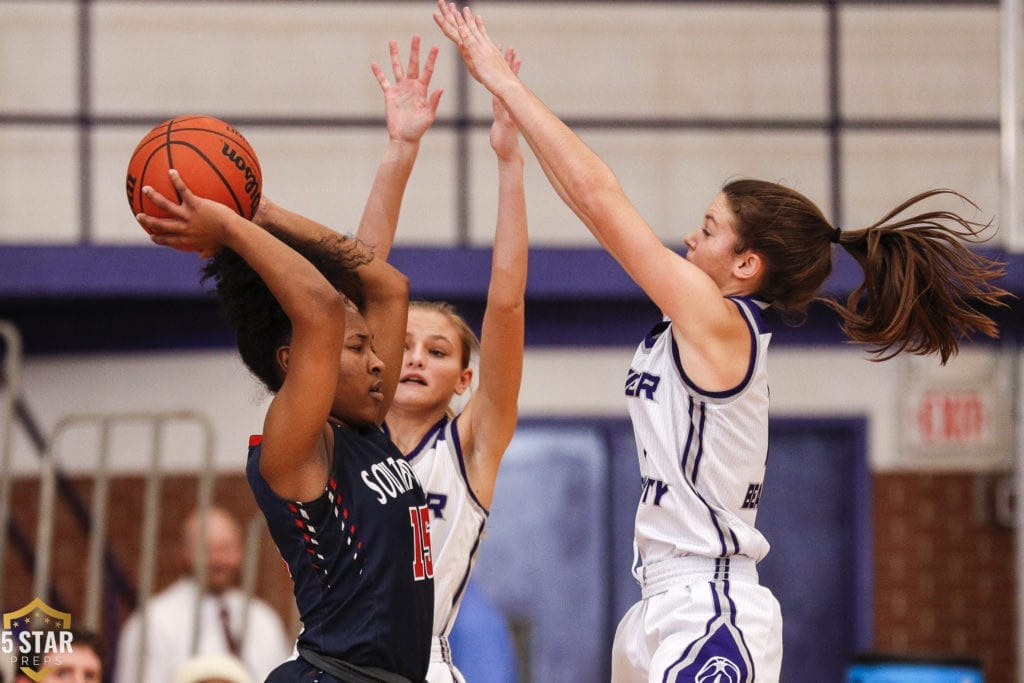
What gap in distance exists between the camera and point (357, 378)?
296 centimetres

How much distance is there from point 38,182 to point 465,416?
602cm

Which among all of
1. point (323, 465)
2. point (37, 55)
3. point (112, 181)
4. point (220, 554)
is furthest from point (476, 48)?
point (37, 55)

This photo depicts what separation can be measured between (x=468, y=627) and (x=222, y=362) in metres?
4.17

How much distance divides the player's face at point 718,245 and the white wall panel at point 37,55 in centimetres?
651

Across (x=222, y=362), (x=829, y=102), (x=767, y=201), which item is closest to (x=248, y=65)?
(x=222, y=362)

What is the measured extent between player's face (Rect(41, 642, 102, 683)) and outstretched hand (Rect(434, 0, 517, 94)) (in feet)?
6.63

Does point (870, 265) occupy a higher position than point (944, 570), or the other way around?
point (870, 265)

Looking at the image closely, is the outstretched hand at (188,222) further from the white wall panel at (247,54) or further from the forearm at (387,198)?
the white wall panel at (247,54)

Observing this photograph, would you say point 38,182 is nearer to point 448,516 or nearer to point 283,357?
point 448,516

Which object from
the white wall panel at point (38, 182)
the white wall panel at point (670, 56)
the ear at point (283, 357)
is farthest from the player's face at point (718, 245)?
the white wall panel at point (38, 182)

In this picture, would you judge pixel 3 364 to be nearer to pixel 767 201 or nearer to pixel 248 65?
pixel 248 65

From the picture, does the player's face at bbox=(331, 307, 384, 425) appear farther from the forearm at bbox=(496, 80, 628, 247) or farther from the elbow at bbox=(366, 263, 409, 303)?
the forearm at bbox=(496, 80, 628, 247)

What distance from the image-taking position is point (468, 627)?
458 centimetres

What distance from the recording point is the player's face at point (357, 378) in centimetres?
295
